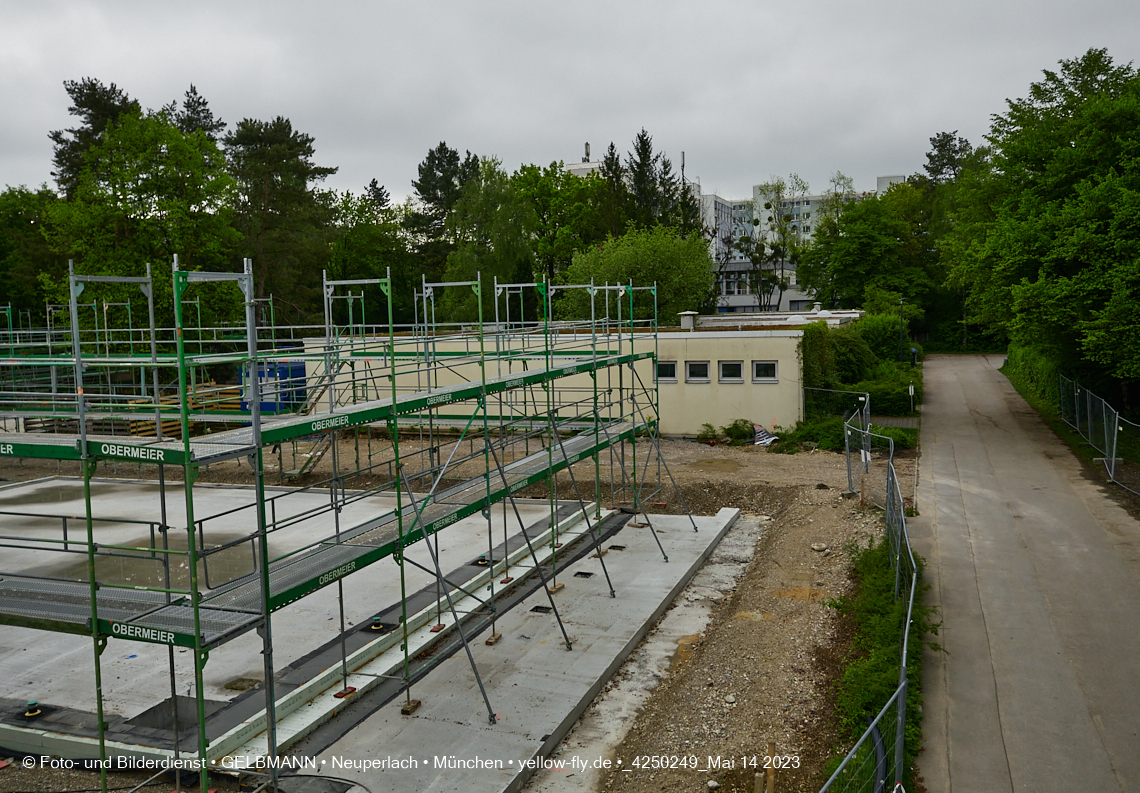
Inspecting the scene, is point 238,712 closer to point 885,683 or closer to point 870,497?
point 885,683

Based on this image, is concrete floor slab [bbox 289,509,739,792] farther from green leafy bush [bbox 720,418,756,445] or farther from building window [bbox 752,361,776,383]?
building window [bbox 752,361,776,383]

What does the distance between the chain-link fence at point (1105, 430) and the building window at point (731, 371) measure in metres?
9.64

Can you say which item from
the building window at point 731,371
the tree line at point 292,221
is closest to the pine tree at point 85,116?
the tree line at point 292,221

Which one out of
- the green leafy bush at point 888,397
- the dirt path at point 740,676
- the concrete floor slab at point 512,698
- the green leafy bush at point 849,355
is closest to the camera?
the concrete floor slab at point 512,698

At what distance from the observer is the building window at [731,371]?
26.7 meters

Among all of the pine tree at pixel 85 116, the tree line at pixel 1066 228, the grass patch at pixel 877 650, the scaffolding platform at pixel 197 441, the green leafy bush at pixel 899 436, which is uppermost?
the pine tree at pixel 85 116

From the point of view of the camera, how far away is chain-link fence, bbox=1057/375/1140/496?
65.2 feet

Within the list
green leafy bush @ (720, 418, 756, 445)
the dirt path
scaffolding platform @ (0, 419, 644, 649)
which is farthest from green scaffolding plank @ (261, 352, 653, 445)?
green leafy bush @ (720, 418, 756, 445)

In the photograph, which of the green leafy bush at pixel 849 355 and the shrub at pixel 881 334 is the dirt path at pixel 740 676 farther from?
the shrub at pixel 881 334

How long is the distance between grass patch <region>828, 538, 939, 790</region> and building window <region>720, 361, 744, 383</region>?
42.0 ft

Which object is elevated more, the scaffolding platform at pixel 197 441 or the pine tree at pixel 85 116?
the pine tree at pixel 85 116

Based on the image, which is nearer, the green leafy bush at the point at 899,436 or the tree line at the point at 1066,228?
the tree line at the point at 1066,228

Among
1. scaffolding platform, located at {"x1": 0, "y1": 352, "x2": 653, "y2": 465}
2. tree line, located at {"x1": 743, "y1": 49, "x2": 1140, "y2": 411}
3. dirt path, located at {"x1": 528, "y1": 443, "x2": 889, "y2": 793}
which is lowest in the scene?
dirt path, located at {"x1": 528, "y1": 443, "x2": 889, "y2": 793}

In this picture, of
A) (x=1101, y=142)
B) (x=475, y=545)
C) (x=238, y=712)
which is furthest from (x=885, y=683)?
(x=1101, y=142)
